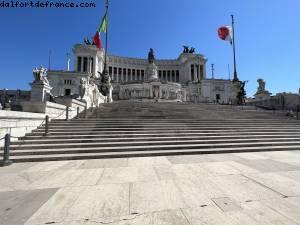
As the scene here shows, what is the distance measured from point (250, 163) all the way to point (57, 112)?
1164 centimetres

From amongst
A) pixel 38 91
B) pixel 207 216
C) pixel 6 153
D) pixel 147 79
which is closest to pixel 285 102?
pixel 207 216

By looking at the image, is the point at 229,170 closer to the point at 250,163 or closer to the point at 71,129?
the point at 250,163

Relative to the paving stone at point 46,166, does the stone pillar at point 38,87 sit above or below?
above

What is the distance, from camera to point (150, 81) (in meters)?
53.4

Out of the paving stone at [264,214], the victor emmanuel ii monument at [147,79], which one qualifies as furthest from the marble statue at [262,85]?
the paving stone at [264,214]

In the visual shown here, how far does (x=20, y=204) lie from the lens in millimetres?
3398

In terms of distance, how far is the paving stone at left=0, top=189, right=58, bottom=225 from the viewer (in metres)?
2.93

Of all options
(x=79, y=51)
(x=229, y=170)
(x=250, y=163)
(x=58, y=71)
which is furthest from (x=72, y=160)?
(x=79, y=51)

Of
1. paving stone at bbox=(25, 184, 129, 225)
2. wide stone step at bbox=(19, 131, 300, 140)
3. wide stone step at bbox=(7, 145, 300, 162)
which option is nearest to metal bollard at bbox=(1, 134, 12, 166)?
wide stone step at bbox=(7, 145, 300, 162)

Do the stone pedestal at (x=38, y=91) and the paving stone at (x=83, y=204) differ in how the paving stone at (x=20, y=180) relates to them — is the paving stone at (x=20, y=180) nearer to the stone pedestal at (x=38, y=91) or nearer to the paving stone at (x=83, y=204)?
the paving stone at (x=83, y=204)

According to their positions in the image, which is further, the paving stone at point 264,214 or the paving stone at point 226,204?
the paving stone at point 226,204

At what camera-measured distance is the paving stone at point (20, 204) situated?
2.93 meters

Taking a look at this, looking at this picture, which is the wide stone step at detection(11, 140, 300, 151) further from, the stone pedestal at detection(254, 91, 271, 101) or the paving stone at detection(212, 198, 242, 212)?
the stone pedestal at detection(254, 91, 271, 101)

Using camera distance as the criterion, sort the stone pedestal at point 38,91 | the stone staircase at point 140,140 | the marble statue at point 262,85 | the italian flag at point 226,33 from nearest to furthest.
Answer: the stone staircase at point 140,140
the stone pedestal at point 38,91
the italian flag at point 226,33
the marble statue at point 262,85
